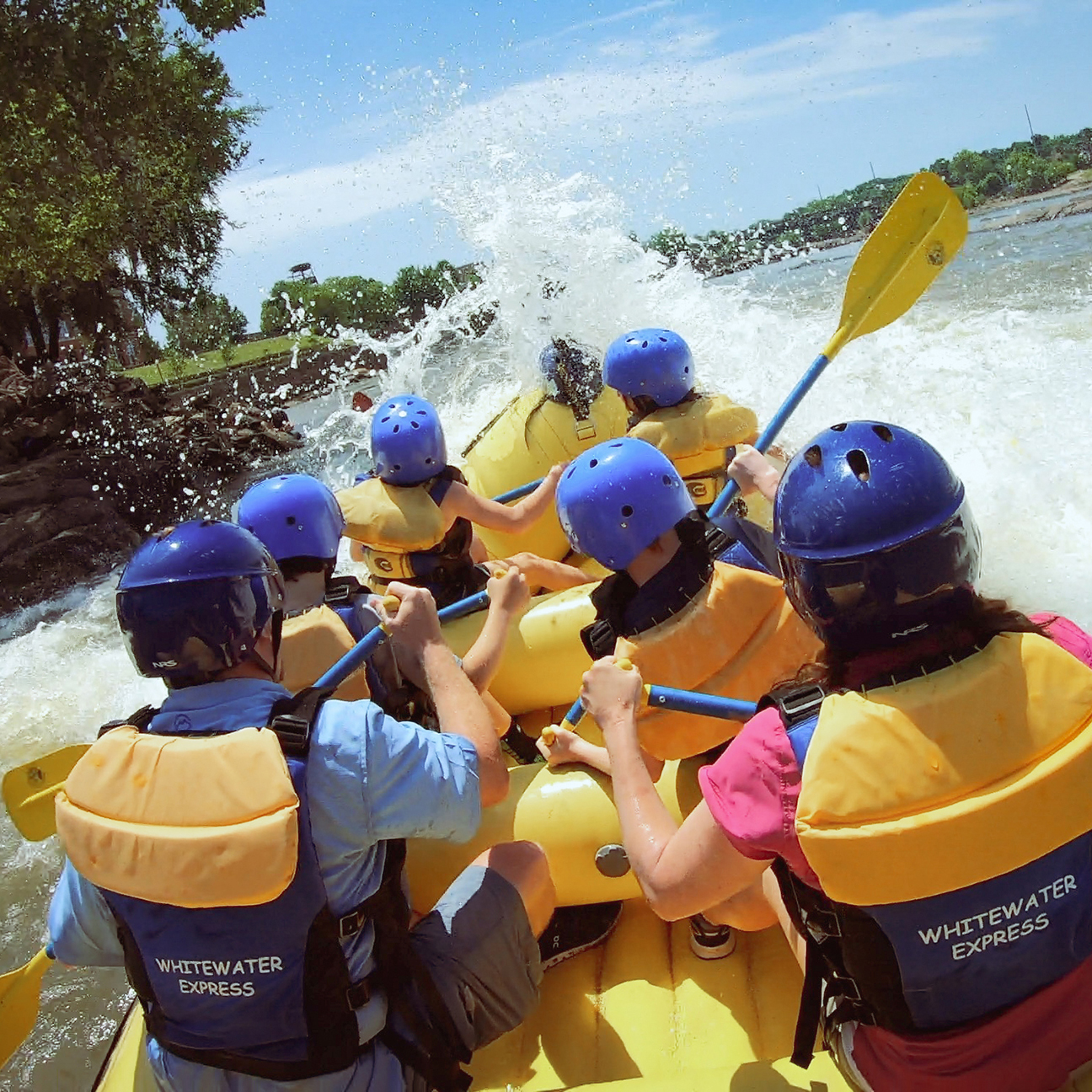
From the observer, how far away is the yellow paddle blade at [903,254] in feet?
9.96

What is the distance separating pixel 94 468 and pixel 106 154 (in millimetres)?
5055

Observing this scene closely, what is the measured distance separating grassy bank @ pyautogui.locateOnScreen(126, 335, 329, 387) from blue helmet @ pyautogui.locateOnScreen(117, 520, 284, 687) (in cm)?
2498

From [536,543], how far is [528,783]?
2246 millimetres

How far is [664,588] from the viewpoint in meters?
2.14

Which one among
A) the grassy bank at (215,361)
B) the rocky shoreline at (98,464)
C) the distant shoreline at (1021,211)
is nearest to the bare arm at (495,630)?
the rocky shoreline at (98,464)

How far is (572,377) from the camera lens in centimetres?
479

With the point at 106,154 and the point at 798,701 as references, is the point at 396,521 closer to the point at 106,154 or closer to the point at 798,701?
the point at 798,701

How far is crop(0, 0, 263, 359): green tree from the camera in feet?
45.8

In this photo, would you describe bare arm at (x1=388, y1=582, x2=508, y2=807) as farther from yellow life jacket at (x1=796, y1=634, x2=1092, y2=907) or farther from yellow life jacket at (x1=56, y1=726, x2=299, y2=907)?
yellow life jacket at (x1=796, y1=634, x2=1092, y2=907)

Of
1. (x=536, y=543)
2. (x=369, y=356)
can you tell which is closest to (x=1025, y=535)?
(x=536, y=543)

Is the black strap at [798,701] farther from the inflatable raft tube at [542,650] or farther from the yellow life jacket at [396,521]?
the yellow life jacket at [396,521]

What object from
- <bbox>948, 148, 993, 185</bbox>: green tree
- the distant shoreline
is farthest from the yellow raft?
<bbox>948, 148, 993, 185</bbox>: green tree

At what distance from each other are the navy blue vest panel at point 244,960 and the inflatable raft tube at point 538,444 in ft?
10.5

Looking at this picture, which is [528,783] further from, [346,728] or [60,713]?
[60,713]
